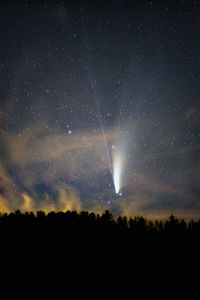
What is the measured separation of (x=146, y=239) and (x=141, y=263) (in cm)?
1469

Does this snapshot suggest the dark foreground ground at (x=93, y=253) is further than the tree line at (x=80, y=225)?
No

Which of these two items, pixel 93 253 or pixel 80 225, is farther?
pixel 80 225

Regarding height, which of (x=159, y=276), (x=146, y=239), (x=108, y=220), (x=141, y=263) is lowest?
(x=159, y=276)

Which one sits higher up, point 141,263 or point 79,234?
point 79,234

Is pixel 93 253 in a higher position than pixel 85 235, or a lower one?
lower

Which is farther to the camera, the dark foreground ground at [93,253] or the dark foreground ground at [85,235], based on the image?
the dark foreground ground at [85,235]

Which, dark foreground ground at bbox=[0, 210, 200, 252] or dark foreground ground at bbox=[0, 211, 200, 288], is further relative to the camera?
dark foreground ground at bbox=[0, 210, 200, 252]

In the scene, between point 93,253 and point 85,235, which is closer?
point 93,253

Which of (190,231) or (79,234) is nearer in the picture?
(79,234)

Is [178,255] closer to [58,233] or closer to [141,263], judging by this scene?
[141,263]

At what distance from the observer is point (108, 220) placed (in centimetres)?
6681

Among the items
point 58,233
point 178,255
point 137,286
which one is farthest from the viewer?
point 58,233

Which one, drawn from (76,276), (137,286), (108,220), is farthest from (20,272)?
(108,220)

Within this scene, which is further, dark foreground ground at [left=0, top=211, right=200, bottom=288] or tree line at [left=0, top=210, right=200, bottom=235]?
tree line at [left=0, top=210, right=200, bottom=235]
